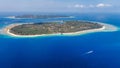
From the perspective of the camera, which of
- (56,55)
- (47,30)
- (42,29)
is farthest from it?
(42,29)

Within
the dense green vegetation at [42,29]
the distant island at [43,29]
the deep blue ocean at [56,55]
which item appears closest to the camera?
the deep blue ocean at [56,55]

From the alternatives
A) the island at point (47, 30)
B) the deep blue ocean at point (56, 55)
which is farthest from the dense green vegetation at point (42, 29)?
the deep blue ocean at point (56, 55)

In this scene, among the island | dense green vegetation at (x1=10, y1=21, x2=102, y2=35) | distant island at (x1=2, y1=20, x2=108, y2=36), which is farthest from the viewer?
dense green vegetation at (x1=10, y1=21, x2=102, y2=35)

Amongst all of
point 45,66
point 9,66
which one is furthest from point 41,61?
point 9,66

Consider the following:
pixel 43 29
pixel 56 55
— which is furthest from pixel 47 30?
pixel 56 55

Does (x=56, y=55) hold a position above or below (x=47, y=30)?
above

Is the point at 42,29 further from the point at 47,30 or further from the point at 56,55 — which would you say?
the point at 56,55

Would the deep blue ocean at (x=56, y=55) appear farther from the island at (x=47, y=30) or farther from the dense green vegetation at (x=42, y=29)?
the dense green vegetation at (x=42, y=29)

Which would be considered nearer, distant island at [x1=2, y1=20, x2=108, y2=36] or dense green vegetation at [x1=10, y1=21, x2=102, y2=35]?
distant island at [x1=2, y1=20, x2=108, y2=36]

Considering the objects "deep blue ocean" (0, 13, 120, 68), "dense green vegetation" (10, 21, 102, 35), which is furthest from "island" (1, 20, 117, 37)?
"deep blue ocean" (0, 13, 120, 68)

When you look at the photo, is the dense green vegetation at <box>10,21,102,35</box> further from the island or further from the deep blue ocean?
the deep blue ocean

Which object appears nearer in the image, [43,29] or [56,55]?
[56,55]
